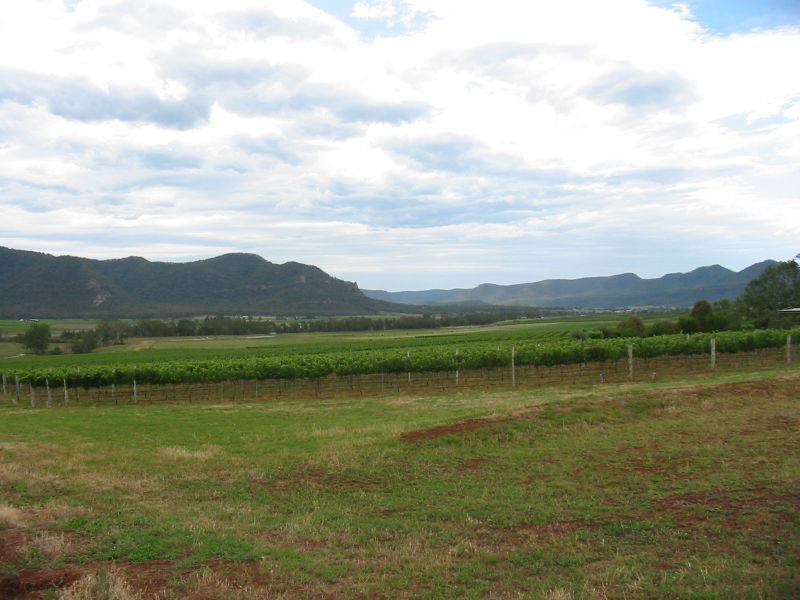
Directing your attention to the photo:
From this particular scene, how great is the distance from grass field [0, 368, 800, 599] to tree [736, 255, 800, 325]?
210 ft

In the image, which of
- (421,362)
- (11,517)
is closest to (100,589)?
(11,517)

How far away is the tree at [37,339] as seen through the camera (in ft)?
269

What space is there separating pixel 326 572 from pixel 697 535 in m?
5.47

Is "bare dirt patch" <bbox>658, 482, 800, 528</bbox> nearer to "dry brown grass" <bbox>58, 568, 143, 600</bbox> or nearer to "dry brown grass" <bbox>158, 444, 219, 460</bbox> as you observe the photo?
"dry brown grass" <bbox>58, 568, 143, 600</bbox>

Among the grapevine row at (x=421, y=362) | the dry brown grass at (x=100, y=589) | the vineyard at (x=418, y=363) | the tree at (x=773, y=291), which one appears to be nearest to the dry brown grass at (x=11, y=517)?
the dry brown grass at (x=100, y=589)

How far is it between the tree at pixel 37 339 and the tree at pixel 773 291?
95417 mm

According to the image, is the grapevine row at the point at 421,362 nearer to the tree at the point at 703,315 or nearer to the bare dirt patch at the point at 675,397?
the bare dirt patch at the point at 675,397

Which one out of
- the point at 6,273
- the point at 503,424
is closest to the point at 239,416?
the point at 503,424

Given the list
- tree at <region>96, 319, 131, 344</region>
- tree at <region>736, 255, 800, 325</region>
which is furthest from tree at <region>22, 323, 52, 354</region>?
tree at <region>736, 255, 800, 325</region>

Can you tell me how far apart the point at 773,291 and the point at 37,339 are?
10025cm

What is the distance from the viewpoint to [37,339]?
3253 inches

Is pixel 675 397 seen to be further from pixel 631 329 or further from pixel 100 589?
pixel 631 329

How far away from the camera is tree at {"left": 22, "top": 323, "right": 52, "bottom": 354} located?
8194 cm

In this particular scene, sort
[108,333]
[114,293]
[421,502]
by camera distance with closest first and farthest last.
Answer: [421,502], [108,333], [114,293]
